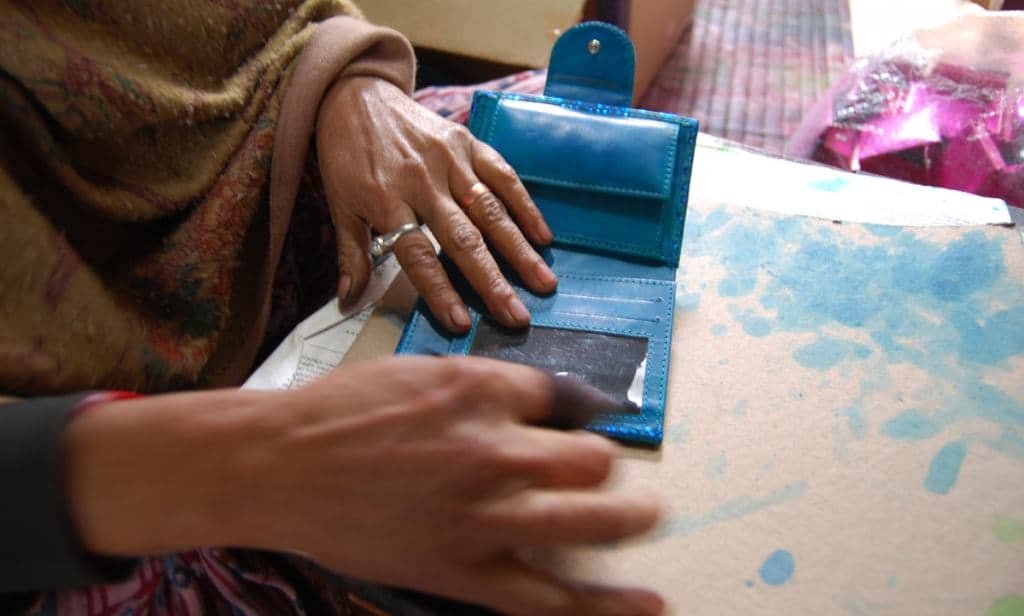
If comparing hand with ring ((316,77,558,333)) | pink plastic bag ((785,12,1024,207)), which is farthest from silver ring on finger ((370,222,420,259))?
pink plastic bag ((785,12,1024,207))

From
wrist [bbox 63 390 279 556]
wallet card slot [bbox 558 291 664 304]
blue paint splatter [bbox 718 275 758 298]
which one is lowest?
blue paint splatter [bbox 718 275 758 298]

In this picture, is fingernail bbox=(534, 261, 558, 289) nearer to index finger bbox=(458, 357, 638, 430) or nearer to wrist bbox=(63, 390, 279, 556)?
index finger bbox=(458, 357, 638, 430)

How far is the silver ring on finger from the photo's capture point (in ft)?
2.43

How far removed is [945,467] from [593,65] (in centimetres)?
59

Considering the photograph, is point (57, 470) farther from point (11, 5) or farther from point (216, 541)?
point (11, 5)

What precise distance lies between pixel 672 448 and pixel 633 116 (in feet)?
1.30

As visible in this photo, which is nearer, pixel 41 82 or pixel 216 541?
pixel 216 541

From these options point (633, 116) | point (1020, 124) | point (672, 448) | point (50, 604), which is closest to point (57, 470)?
point (50, 604)

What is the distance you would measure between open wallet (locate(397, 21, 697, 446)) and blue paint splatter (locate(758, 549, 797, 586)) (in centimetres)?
15

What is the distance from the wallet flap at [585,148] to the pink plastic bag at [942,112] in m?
0.62

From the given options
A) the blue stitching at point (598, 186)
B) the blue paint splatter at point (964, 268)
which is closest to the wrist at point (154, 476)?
the blue stitching at point (598, 186)

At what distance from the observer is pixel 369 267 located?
78cm

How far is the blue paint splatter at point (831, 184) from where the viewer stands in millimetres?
933

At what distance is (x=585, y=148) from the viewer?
80cm
